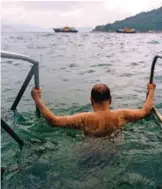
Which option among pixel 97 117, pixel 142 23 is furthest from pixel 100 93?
pixel 142 23

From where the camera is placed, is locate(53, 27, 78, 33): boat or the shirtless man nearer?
the shirtless man

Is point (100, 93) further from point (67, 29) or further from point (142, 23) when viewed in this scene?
point (142, 23)

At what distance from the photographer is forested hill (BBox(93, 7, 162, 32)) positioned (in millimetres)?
152375

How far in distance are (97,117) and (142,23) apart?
164095mm

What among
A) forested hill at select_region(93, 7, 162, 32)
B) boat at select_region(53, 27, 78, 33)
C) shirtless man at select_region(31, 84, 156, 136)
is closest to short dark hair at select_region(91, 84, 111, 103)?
shirtless man at select_region(31, 84, 156, 136)

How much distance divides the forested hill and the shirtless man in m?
146

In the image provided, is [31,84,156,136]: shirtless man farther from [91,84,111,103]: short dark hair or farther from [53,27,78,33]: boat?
[53,27,78,33]: boat

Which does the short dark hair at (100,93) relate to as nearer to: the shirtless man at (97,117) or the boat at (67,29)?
the shirtless man at (97,117)

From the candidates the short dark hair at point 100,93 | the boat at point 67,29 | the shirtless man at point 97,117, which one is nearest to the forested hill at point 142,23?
the boat at point 67,29

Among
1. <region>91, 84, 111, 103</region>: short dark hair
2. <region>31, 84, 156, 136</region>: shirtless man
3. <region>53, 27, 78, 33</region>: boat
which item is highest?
<region>91, 84, 111, 103</region>: short dark hair

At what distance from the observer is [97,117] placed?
494 centimetres

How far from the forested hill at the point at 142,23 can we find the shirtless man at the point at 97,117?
14557 cm

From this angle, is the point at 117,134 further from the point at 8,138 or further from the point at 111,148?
the point at 8,138

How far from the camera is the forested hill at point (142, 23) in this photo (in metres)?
152
